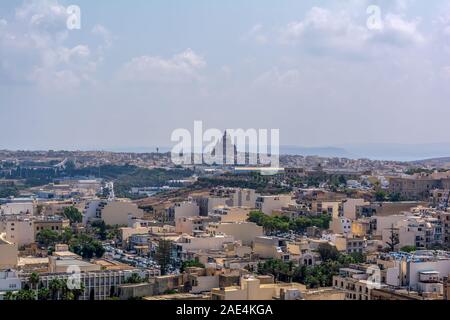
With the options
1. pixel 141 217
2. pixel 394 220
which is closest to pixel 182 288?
pixel 394 220

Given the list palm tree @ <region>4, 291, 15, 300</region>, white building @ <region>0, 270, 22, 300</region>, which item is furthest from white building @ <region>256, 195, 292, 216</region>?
palm tree @ <region>4, 291, 15, 300</region>

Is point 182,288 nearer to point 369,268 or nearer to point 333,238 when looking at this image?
point 369,268

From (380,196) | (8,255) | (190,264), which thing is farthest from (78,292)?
(380,196)

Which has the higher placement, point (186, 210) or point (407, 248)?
point (186, 210)

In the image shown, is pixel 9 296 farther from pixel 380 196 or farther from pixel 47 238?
pixel 380 196

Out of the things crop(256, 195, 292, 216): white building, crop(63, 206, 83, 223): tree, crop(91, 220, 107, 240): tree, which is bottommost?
crop(91, 220, 107, 240): tree

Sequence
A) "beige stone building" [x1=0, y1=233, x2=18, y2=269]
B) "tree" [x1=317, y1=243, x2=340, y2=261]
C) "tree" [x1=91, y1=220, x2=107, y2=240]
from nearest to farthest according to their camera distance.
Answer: "beige stone building" [x1=0, y1=233, x2=18, y2=269], "tree" [x1=317, y1=243, x2=340, y2=261], "tree" [x1=91, y1=220, x2=107, y2=240]

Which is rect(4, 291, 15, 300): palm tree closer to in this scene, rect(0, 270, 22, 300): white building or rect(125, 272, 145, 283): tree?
rect(0, 270, 22, 300): white building
